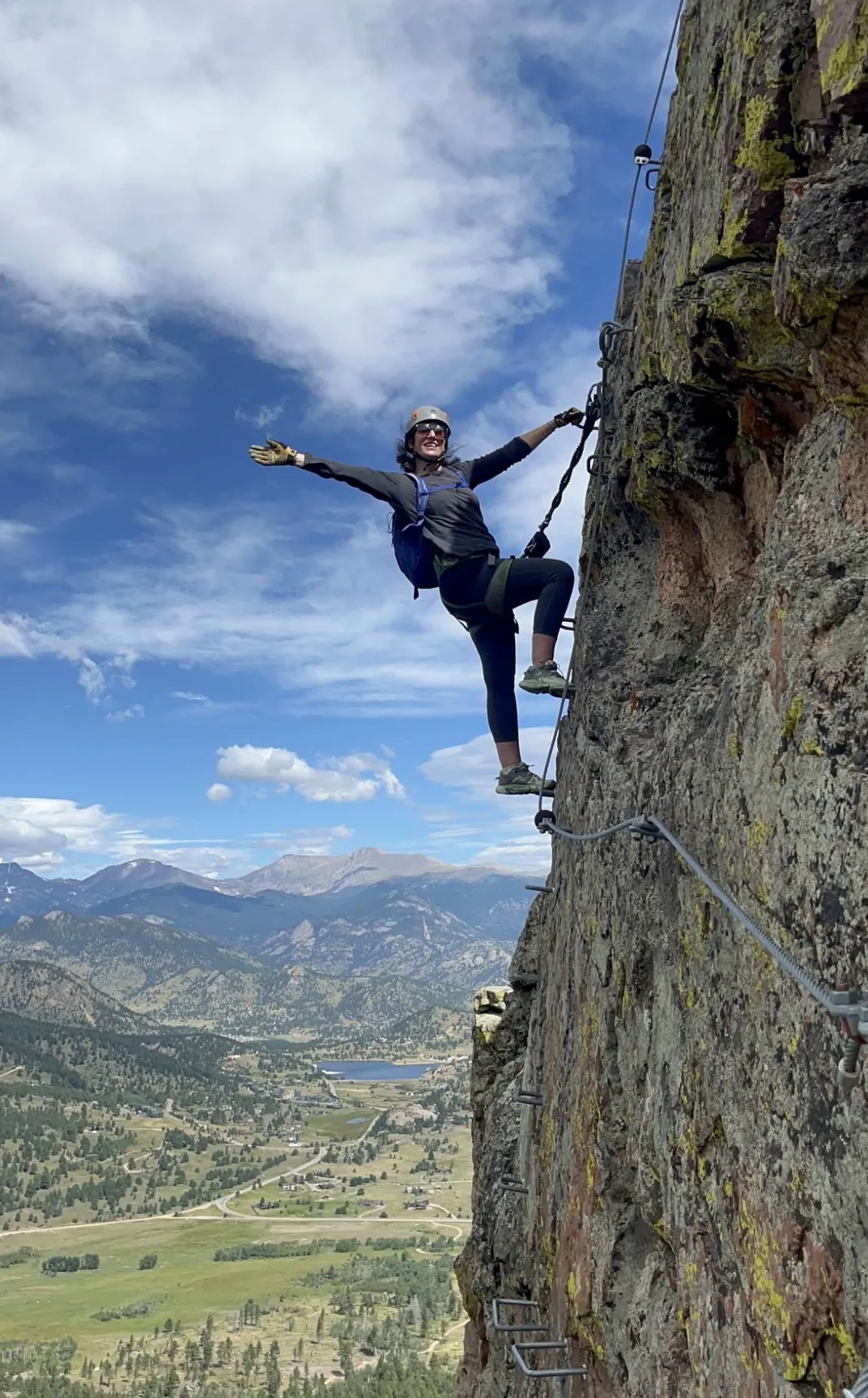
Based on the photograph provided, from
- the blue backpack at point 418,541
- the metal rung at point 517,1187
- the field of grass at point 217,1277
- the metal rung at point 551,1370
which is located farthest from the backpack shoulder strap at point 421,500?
the field of grass at point 217,1277

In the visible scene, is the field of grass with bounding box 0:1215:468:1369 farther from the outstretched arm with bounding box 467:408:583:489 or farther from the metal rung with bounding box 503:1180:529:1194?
the outstretched arm with bounding box 467:408:583:489

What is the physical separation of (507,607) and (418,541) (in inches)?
44.0

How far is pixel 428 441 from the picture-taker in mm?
9844

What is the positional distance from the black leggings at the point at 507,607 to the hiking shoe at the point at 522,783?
332 millimetres

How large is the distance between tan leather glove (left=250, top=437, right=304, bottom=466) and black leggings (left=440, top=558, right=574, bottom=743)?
72.5 inches

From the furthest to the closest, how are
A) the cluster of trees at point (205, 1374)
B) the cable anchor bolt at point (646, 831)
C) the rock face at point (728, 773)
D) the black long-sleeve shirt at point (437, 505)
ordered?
1. the cluster of trees at point (205, 1374)
2. the black long-sleeve shirt at point (437, 505)
3. the cable anchor bolt at point (646, 831)
4. the rock face at point (728, 773)

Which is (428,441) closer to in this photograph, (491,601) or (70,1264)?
(491,601)

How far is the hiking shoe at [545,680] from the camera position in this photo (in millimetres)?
9250

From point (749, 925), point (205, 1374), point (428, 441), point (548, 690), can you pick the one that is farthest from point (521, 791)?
point (205, 1374)

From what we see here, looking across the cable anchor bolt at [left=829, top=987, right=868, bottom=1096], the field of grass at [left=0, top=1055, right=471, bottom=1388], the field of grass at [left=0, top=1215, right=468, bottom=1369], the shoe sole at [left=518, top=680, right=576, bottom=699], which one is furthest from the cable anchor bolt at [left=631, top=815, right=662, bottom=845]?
the field of grass at [left=0, top=1215, right=468, bottom=1369]

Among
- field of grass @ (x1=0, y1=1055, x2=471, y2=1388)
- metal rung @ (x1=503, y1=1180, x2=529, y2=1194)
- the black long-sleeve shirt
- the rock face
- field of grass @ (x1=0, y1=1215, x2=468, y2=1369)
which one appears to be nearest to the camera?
the rock face

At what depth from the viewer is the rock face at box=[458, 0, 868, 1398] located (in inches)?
157

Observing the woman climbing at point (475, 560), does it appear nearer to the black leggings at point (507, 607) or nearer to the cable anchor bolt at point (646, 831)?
the black leggings at point (507, 607)

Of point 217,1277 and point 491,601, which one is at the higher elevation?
point 491,601
